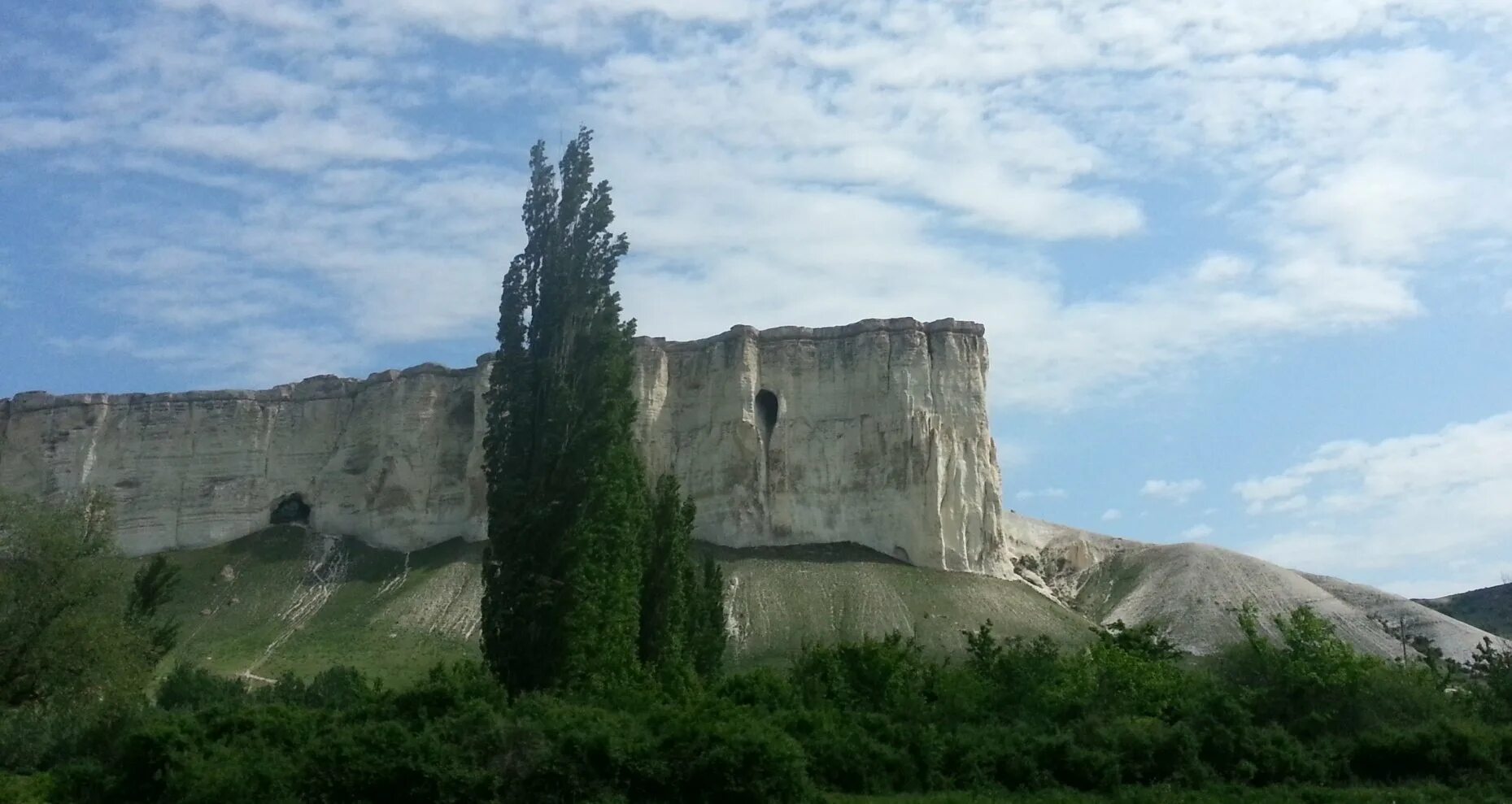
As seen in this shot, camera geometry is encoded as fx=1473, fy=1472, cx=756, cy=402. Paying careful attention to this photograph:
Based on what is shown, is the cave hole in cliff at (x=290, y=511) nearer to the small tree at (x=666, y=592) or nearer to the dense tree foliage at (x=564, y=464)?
the small tree at (x=666, y=592)

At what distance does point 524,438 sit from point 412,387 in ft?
205

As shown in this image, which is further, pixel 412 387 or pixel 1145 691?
pixel 412 387

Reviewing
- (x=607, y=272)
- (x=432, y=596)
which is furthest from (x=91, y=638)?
(x=432, y=596)

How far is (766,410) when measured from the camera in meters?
88.4

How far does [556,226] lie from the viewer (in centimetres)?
3484

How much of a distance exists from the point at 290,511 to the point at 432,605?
22.3 metres

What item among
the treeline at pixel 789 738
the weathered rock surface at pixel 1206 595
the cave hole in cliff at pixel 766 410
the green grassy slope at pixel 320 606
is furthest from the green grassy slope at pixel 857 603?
the treeline at pixel 789 738

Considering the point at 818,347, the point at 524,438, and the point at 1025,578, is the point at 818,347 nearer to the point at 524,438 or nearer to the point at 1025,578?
the point at 1025,578

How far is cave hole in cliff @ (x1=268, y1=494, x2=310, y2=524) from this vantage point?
298ft

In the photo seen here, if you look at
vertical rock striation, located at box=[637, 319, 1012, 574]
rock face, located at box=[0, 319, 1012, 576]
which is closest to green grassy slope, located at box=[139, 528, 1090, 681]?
vertical rock striation, located at box=[637, 319, 1012, 574]

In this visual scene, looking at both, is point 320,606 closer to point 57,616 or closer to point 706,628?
point 706,628

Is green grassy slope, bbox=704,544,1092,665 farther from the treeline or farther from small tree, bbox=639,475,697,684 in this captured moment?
the treeline

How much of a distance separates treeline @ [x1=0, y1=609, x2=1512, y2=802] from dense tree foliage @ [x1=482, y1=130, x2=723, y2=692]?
3.81 ft

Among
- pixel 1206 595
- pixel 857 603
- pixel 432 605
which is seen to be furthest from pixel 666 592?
pixel 1206 595
